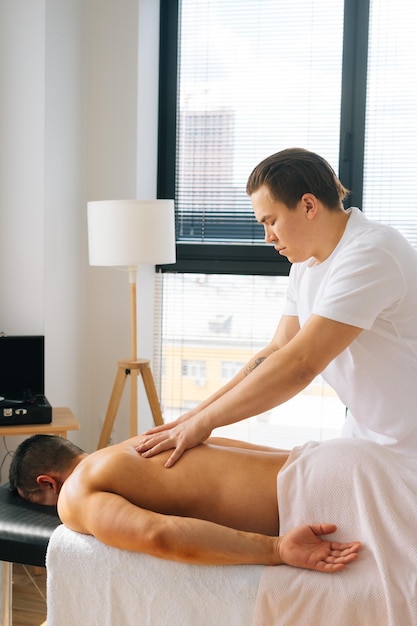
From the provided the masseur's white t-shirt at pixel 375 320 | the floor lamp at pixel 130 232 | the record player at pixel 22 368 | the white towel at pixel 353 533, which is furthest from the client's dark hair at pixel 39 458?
the floor lamp at pixel 130 232

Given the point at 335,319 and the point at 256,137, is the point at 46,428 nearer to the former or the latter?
the point at 335,319

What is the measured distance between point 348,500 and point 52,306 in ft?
6.38

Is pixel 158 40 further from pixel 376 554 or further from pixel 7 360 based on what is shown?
pixel 376 554

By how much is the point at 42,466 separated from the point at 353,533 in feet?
2.67

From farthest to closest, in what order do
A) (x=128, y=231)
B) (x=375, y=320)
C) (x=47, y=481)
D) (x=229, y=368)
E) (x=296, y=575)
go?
(x=229, y=368)
(x=128, y=231)
(x=47, y=481)
(x=375, y=320)
(x=296, y=575)

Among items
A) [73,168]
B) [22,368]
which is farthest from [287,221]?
[73,168]

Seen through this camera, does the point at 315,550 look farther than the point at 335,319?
No

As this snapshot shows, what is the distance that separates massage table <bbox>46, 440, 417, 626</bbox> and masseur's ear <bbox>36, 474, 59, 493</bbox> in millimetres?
251

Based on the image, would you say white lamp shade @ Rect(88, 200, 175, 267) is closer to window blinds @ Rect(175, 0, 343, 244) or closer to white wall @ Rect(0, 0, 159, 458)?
white wall @ Rect(0, 0, 159, 458)

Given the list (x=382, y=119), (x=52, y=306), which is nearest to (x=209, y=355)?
(x=52, y=306)

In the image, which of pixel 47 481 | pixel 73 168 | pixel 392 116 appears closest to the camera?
pixel 47 481

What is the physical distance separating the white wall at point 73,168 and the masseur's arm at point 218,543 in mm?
1707

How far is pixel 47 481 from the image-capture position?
6.41ft

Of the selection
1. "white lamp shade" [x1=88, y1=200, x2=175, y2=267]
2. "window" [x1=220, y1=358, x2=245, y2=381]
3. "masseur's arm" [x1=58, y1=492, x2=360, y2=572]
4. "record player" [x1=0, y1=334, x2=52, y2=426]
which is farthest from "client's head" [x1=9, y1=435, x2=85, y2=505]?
"window" [x1=220, y1=358, x2=245, y2=381]
